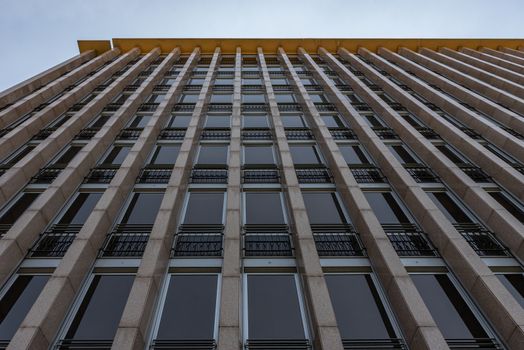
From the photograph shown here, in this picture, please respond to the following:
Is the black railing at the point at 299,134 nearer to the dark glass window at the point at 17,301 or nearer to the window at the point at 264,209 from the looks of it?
the window at the point at 264,209

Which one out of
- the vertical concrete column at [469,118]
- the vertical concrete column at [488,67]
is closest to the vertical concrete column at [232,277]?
the vertical concrete column at [469,118]

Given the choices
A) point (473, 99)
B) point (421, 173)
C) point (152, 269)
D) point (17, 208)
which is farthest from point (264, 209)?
point (473, 99)

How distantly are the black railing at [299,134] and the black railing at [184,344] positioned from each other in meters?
12.3

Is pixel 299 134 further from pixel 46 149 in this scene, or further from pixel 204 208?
pixel 46 149

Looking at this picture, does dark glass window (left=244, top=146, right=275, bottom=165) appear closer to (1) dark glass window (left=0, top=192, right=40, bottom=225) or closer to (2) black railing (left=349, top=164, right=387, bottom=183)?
(2) black railing (left=349, top=164, right=387, bottom=183)

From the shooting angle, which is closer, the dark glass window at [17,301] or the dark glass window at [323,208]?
the dark glass window at [17,301]

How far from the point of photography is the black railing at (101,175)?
14.3 meters

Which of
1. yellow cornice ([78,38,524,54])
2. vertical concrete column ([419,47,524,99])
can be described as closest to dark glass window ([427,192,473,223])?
vertical concrete column ([419,47,524,99])

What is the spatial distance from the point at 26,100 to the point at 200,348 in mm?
17821

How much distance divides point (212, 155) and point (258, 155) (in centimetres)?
236

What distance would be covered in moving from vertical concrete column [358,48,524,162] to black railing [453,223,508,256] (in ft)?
17.2

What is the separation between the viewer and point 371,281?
10.4 metres

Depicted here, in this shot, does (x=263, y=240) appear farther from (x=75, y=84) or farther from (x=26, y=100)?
(x=75, y=84)

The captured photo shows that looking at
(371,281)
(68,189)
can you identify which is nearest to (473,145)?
(371,281)
